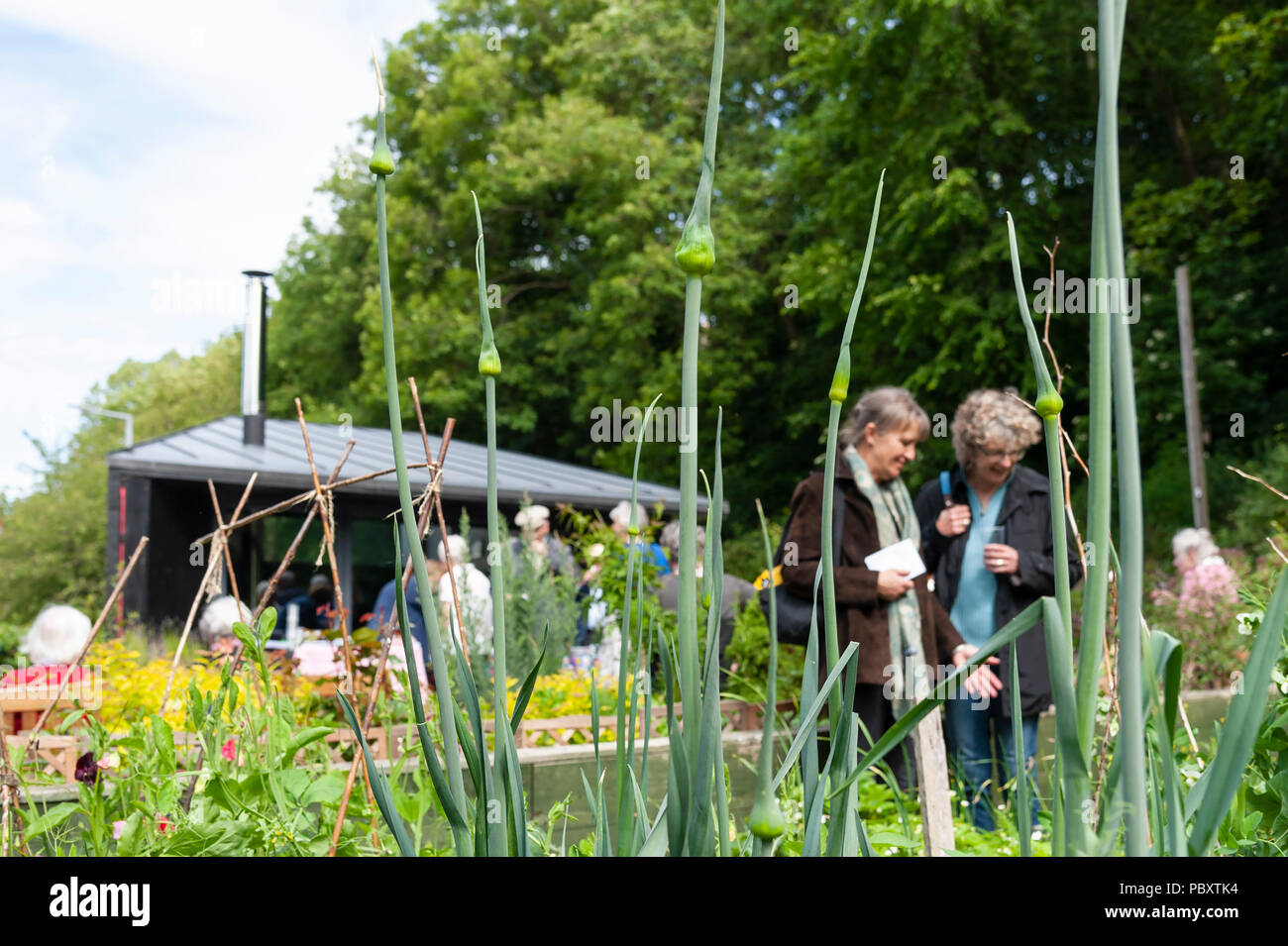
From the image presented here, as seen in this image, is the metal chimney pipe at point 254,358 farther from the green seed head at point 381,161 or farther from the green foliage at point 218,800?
the green seed head at point 381,161

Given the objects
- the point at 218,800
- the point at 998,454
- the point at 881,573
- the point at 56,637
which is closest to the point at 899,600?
the point at 881,573

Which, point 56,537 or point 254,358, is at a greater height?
point 254,358

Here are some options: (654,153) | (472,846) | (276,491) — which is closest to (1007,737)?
(472,846)

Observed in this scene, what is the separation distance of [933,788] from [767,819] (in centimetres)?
157

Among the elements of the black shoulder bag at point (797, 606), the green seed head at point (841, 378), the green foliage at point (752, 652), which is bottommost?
the green foliage at point (752, 652)

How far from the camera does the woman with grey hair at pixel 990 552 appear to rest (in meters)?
3.31

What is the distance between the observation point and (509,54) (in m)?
23.4

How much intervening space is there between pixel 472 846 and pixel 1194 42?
1753 centimetres

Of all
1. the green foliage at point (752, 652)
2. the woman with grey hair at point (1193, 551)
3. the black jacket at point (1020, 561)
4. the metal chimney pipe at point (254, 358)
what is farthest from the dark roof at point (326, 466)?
the black jacket at point (1020, 561)

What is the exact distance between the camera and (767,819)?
0.50m

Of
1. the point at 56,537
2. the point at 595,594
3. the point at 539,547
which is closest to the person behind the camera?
the point at 595,594

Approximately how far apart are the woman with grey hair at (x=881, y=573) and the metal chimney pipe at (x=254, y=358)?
9638 millimetres

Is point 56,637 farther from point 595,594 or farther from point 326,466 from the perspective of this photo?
point 326,466
